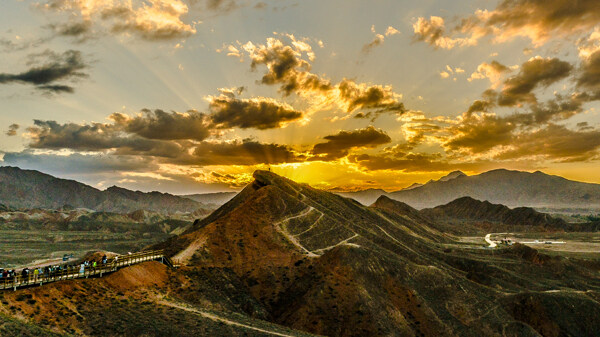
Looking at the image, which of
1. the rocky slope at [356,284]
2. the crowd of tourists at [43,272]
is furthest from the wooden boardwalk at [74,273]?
the rocky slope at [356,284]

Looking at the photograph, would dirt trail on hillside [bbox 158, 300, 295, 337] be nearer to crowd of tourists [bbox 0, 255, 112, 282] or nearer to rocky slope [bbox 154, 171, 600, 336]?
crowd of tourists [bbox 0, 255, 112, 282]

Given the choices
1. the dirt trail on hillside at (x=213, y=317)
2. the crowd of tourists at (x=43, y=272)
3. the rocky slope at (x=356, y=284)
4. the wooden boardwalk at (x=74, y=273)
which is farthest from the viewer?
the rocky slope at (x=356, y=284)

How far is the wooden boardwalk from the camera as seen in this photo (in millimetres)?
37625

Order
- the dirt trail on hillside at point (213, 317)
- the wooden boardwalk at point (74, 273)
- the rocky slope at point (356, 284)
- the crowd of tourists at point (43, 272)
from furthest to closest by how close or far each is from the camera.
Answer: the rocky slope at point (356, 284), the dirt trail on hillside at point (213, 317), the crowd of tourists at point (43, 272), the wooden boardwalk at point (74, 273)

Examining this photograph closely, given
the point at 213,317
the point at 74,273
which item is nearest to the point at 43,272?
the point at 74,273

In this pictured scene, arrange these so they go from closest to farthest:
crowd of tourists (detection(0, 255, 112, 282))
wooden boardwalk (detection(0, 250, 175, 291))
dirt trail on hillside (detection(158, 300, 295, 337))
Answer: wooden boardwalk (detection(0, 250, 175, 291))
crowd of tourists (detection(0, 255, 112, 282))
dirt trail on hillside (detection(158, 300, 295, 337))

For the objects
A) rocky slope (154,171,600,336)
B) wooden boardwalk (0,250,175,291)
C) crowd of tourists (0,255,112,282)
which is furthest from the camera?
rocky slope (154,171,600,336)

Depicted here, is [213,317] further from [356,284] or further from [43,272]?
[356,284]

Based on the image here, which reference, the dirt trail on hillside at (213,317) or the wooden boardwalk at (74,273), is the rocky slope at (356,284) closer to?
the wooden boardwalk at (74,273)

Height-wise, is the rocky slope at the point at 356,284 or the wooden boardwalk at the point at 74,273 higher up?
the wooden boardwalk at the point at 74,273

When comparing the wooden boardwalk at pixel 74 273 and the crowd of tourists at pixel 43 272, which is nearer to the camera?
the wooden boardwalk at pixel 74 273

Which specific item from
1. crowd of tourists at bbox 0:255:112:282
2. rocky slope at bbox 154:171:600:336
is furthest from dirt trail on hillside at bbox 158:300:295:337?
rocky slope at bbox 154:171:600:336

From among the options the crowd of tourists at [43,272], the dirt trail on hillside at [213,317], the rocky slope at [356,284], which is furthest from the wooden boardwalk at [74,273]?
the dirt trail on hillside at [213,317]

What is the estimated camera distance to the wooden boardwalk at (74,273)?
3762cm
